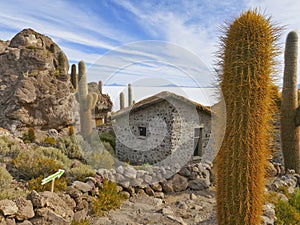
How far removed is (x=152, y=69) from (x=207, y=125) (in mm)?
4574

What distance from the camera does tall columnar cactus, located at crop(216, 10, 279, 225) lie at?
124 inches

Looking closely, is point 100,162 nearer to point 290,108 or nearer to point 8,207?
point 8,207

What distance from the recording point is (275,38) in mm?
3309

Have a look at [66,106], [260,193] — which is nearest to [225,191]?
[260,193]

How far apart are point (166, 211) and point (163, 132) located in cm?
488

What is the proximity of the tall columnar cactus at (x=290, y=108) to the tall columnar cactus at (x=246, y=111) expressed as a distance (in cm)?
486

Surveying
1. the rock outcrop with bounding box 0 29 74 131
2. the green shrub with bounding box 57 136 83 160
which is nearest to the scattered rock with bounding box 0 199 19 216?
the green shrub with bounding box 57 136 83 160

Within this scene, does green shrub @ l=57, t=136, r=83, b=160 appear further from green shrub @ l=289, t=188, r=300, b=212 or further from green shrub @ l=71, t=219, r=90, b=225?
green shrub @ l=289, t=188, r=300, b=212

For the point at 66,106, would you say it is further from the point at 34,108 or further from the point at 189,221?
the point at 189,221

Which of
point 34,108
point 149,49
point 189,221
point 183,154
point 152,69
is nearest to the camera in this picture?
point 189,221

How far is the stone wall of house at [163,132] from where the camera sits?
9227mm

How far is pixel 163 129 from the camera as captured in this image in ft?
30.7

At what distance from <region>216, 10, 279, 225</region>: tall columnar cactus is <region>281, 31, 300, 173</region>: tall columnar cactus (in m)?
4.86

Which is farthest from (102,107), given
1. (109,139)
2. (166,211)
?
(166,211)
